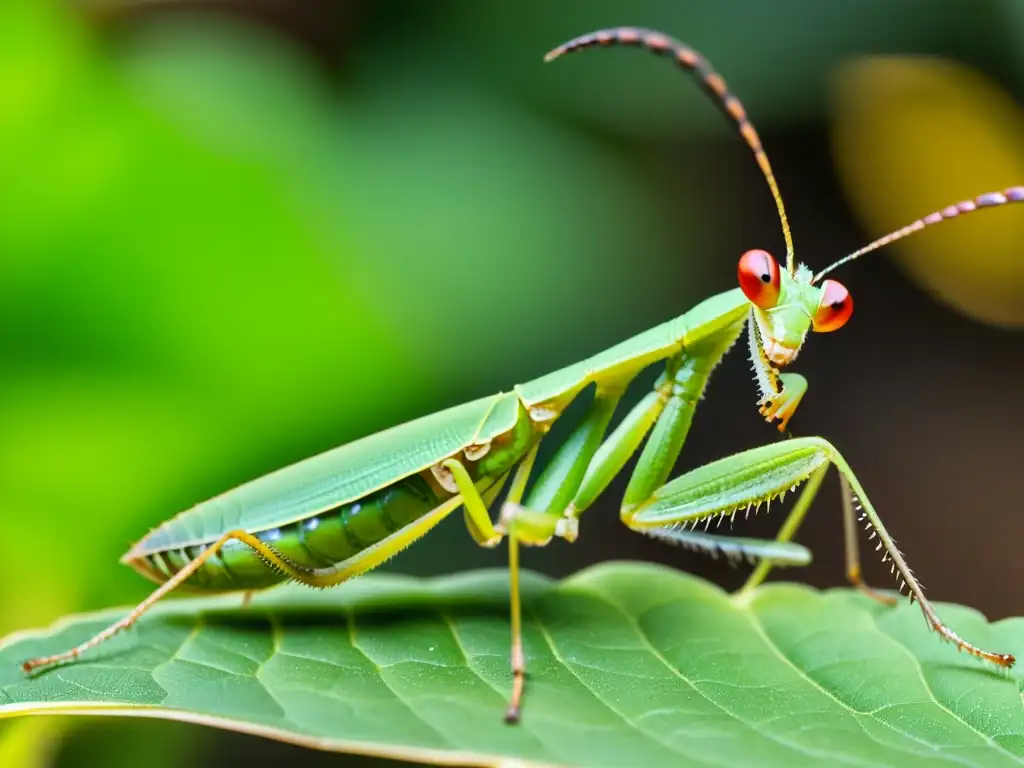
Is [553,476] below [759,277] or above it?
below

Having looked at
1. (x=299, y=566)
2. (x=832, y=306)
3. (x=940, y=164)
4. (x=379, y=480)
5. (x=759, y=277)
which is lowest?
(x=299, y=566)

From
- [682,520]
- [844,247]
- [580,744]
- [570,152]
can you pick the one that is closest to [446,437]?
[682,520]

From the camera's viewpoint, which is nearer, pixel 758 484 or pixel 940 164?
pixel 758 484

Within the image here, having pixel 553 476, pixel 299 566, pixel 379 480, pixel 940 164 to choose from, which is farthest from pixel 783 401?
pixel 940 164

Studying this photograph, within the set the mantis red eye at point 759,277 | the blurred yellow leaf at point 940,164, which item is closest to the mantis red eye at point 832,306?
the mantis red eye at point 759,277

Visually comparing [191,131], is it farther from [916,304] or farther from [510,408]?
[916,304]

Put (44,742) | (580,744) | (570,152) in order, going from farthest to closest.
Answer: (570,152)
(44,742)
(580,744)

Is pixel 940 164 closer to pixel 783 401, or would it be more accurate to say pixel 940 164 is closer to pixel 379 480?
pixel 783 401

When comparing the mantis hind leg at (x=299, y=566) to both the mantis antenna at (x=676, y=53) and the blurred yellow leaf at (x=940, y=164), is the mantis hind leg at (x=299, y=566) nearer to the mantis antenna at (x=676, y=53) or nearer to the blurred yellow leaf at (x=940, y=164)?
the mantis antenna at (x=676, y=53)
